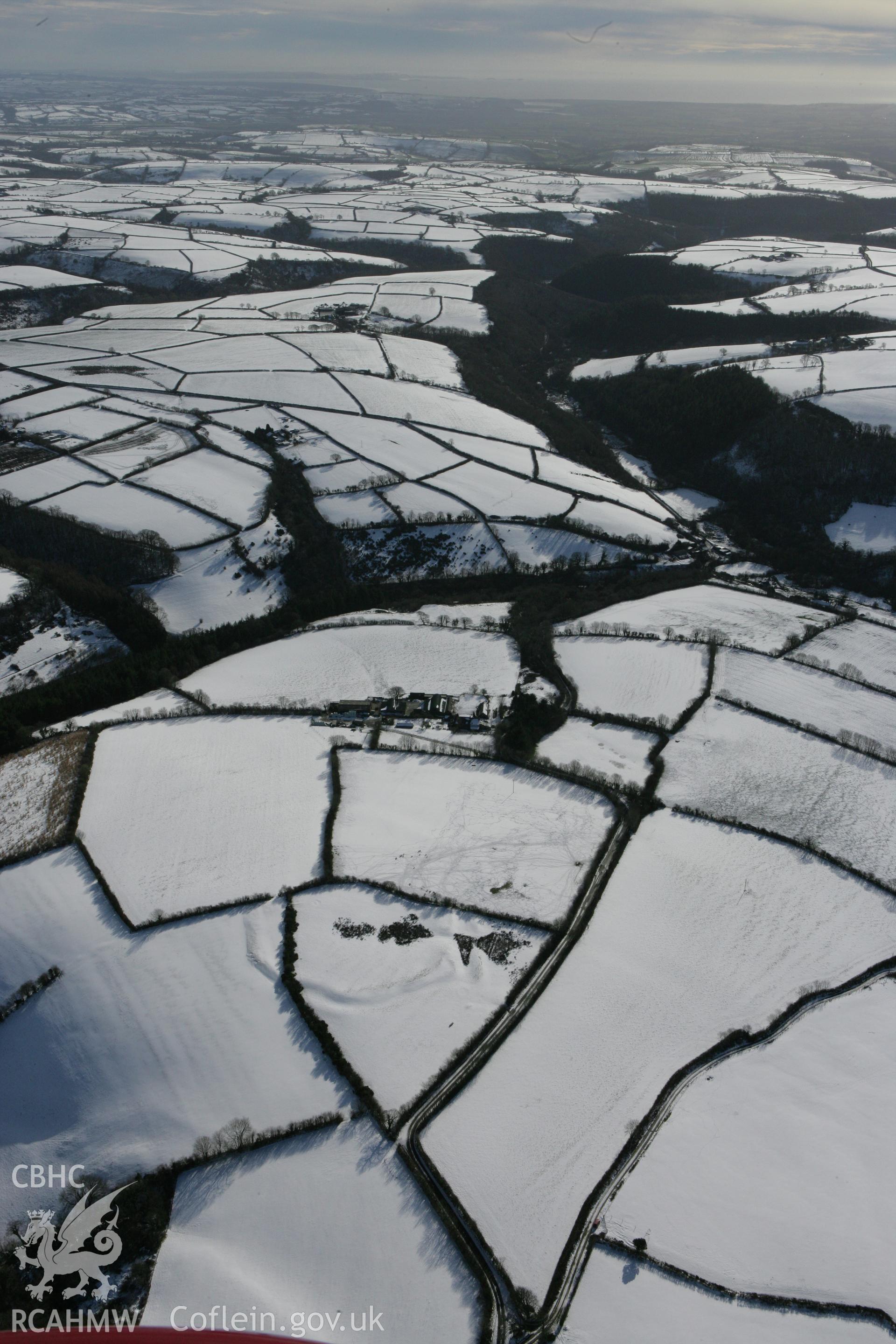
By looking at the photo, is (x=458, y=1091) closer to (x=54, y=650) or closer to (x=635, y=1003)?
(x=635, y=1003)

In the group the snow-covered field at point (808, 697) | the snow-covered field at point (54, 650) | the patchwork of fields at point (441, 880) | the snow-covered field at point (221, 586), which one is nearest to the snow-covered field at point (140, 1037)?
the patchwork of fields at point (441, 880)

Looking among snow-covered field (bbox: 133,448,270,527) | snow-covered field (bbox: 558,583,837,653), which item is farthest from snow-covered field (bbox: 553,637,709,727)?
snow-covered field (bbox: 133,448,270,527)

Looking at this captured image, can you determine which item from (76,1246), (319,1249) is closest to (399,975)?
(319,1249)

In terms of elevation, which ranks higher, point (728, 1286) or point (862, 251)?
point (862, 251)

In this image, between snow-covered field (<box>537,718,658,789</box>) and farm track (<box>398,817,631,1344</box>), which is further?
snow-covered field (<box>537,718,658,789</box>)

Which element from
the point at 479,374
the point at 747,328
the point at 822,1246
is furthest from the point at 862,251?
the point at 822,1246

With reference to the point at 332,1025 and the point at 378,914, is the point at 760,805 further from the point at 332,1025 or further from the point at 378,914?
the point at 332,1025

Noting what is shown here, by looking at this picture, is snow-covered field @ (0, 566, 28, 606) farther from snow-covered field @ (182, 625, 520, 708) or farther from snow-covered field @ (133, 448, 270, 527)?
snow-covered field @ (133, 448, 270, 527)
